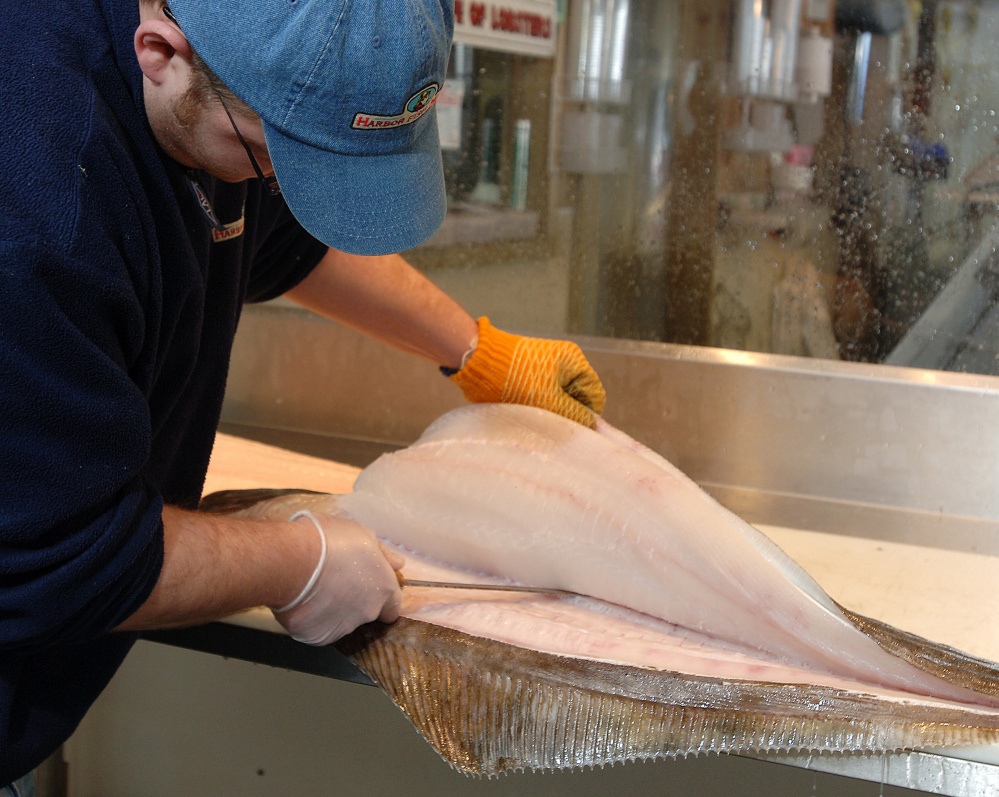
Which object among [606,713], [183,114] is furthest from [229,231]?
[606,713]

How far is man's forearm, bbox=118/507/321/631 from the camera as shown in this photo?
4.32 feet

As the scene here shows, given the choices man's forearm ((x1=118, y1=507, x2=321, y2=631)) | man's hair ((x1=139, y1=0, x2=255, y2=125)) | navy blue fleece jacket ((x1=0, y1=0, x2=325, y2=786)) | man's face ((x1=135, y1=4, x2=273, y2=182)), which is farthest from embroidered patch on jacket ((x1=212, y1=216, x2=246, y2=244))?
man's forearm ((x1=118, y1=507, x2=321, y2=631))

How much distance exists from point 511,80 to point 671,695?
2809 millimetres

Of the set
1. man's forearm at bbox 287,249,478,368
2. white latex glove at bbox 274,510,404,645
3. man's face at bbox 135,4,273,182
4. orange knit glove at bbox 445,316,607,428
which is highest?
man's face at bbox 135,4,273,182

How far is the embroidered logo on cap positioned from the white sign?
2.32 m

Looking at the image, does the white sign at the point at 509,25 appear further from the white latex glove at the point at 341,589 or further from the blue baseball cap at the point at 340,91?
the white latex glove at the point at 341,589

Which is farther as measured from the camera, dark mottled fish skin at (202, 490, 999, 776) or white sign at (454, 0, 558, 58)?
white sign at (454, 0, 558, 58)

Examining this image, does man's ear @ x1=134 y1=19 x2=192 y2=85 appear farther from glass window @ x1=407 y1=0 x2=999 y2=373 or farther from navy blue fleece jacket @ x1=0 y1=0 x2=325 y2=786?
glass window @ x1=407 y1=0 x2=999 y2=373

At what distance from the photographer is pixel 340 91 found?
1.11 m

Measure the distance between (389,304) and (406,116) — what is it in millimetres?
895

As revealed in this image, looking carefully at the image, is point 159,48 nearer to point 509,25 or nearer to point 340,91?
point 340,91

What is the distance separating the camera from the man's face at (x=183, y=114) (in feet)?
3.76

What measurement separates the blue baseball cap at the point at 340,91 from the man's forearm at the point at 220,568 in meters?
0.49

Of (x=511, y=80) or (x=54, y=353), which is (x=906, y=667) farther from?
(x=511, y=80)
